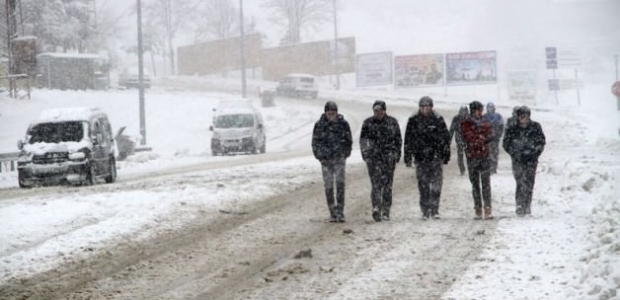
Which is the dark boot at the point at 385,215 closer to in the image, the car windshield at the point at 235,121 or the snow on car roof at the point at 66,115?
the snow on car roof at the point at 66,115

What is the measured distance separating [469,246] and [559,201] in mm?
4305

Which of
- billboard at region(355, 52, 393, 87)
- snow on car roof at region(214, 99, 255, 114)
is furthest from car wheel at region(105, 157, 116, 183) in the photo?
billboard at region(355, 52, 393, 87)

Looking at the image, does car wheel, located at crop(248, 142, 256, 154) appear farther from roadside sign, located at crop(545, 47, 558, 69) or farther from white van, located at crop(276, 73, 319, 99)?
white van, located at crop(276, 73, 319, 99)

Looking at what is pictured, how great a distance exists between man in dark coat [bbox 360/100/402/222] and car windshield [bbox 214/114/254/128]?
18.4 m

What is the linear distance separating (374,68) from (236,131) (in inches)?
1271

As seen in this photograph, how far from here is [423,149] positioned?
37.5ft

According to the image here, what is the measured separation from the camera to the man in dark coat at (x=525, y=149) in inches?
452

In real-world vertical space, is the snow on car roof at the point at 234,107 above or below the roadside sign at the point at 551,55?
below

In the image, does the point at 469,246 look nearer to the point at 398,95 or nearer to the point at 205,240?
the point at 205,240

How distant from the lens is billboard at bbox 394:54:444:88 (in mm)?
57250

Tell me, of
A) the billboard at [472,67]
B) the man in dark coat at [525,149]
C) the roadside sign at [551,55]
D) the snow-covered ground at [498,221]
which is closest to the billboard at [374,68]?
the billboard at [472,67]

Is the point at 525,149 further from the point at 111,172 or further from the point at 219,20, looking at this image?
the point at 219,20

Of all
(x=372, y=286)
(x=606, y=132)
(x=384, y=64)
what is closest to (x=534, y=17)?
(x=384, y=64)

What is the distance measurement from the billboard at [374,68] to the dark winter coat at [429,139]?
48349 millimetres
